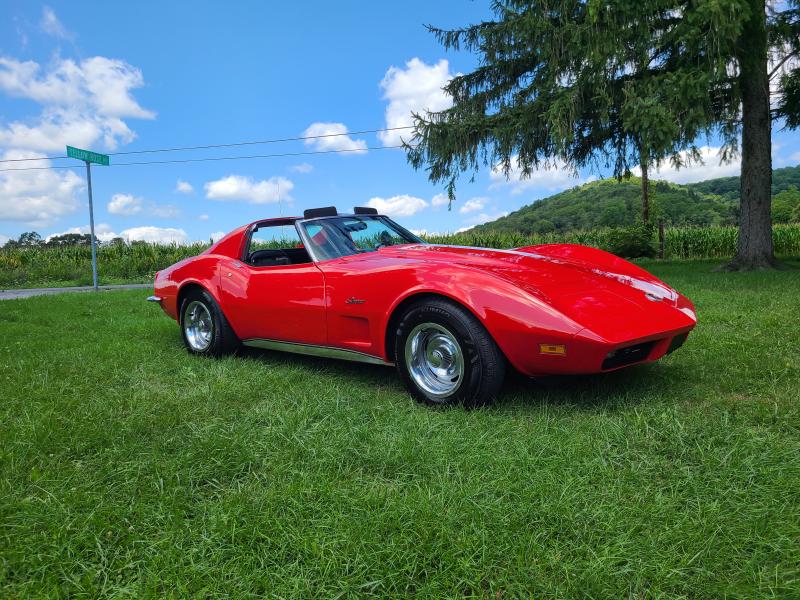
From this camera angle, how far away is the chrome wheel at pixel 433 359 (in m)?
3.15

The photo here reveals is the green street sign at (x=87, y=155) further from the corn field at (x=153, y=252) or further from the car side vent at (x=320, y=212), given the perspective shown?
the car side vent at (x=320, y=212)

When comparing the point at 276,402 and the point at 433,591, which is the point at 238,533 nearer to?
the point at 433,591

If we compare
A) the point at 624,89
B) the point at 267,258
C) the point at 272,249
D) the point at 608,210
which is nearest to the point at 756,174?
the point at 624,89

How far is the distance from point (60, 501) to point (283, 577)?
42.2 inches

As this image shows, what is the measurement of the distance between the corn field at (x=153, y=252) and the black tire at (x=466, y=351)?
17.6 meters

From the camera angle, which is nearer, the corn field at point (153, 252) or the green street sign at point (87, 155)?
the green street sign at point (87, 155)

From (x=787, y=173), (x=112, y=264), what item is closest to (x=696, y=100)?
(x=112, y=264)

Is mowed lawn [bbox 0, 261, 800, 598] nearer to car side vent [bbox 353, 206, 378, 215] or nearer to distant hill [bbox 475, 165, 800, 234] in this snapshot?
car side vent [bbox 353, 206, 378, 215]

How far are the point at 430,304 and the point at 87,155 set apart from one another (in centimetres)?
1535

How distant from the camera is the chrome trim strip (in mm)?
3527

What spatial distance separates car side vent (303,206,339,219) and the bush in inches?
747

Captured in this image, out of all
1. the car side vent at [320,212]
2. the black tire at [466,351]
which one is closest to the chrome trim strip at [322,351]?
the black tire at [466,351]

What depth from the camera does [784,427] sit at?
2.67m

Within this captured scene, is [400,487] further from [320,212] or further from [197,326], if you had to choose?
[197,326]
